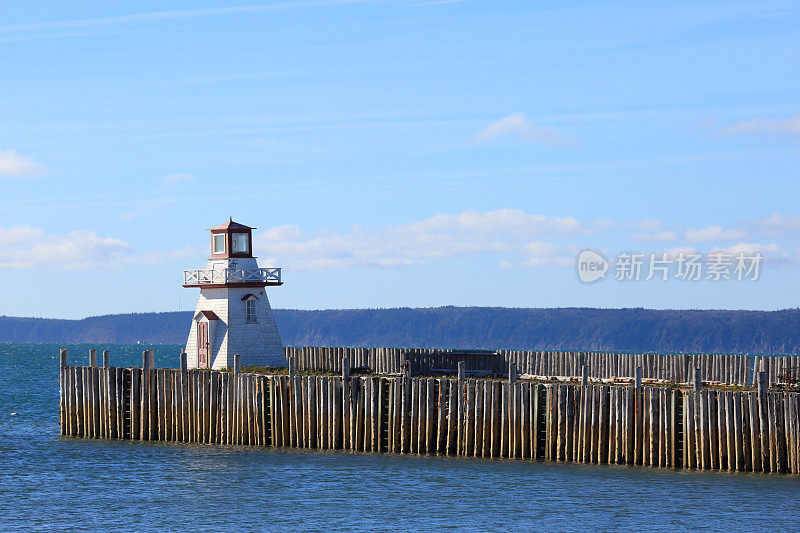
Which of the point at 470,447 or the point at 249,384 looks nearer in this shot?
the point at 470,447

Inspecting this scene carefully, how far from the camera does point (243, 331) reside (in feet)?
160

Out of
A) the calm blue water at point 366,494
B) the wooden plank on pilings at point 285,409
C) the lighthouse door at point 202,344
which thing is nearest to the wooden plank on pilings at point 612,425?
the calm blue water at point 366,494

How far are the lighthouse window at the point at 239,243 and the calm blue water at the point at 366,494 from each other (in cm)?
1272

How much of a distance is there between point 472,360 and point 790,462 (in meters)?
22.2

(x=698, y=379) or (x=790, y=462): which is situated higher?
(x=698, y=379)

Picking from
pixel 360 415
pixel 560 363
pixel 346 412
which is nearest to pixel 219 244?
pixel 346 412

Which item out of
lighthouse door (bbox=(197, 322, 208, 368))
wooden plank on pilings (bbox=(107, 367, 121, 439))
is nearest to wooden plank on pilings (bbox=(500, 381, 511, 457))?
wooden plank on pilings (bbox=(107, 367, 121, 439))

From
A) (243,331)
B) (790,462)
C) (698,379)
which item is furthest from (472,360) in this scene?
(790,462)

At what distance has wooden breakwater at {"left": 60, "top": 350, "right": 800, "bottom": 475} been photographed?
30.4 meters

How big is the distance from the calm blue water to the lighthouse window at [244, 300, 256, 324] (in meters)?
11.2

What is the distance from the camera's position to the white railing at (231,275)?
160ft

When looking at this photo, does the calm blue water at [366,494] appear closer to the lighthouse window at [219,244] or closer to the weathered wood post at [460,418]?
the weathered wood post at [460,418]

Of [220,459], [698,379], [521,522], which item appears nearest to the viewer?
[521,522]

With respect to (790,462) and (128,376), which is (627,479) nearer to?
(790,462)
